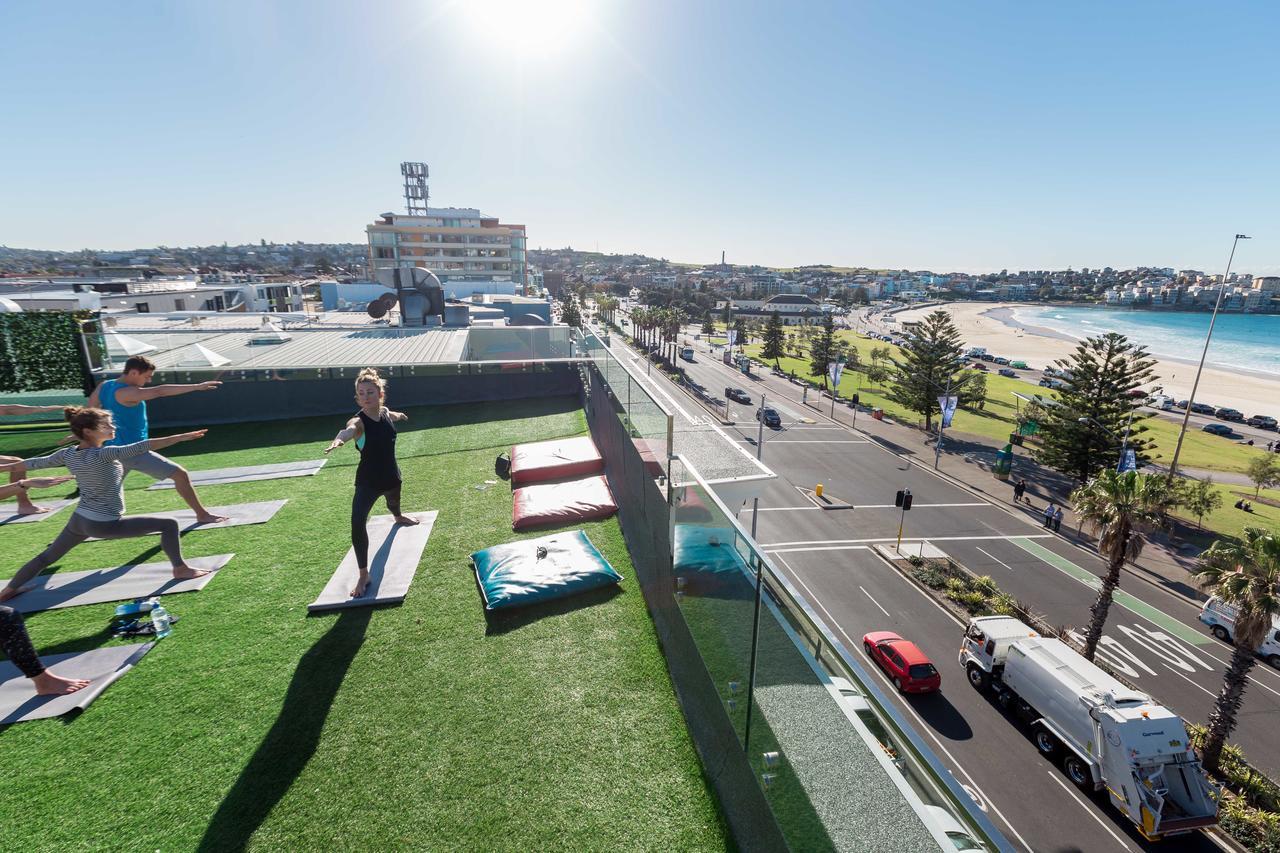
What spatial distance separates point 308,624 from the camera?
213 inches

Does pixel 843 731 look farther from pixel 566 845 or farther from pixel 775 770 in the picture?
pixel 566 845

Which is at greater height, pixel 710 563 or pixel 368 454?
pixel 368 454

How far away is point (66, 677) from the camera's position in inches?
180

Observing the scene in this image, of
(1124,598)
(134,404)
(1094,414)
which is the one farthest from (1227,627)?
(134,404)

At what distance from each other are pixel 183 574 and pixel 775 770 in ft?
22.9

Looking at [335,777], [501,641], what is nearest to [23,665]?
[335,777]

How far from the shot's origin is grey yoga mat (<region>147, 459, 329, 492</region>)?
31.4ft

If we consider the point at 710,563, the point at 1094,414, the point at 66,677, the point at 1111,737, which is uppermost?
the point at 710,563

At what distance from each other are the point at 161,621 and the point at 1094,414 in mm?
36297

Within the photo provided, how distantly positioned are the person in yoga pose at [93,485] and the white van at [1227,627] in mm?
23547

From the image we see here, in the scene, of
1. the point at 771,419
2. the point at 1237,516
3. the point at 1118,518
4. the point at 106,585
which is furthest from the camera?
the point at 771,419

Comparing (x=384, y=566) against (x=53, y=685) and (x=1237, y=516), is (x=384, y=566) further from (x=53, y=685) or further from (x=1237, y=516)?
(x=1237, y=516)

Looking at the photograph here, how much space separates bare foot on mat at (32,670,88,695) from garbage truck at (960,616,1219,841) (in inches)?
583

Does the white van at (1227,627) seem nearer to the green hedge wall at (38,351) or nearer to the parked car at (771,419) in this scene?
the parked car at (771,419)
